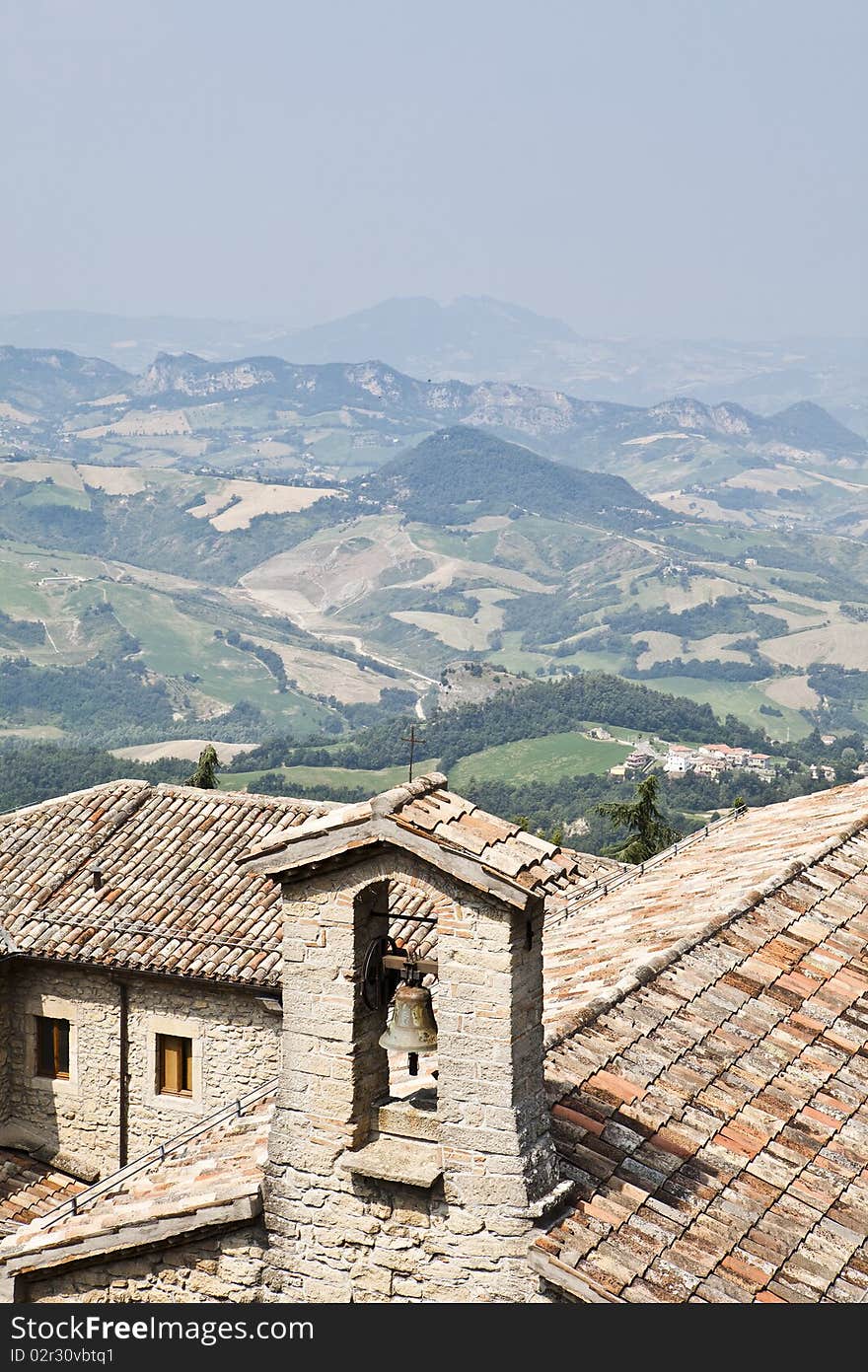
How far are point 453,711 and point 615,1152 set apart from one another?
574 ft

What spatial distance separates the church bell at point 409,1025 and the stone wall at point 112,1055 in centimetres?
1272

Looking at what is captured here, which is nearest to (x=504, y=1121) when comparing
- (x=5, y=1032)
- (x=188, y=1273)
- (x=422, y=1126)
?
(x=422, y=1126)

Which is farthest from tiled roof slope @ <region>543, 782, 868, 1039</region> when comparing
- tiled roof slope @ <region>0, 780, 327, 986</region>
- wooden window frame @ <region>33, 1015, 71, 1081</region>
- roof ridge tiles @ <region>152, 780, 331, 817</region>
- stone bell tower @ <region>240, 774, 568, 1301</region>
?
wooden window frame @ <region>33, 1015, 71, 1081</region>

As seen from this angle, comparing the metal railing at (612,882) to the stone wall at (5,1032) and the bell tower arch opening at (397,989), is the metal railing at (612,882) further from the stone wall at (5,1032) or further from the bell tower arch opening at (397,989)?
the bell tower arch opening at (397,989)

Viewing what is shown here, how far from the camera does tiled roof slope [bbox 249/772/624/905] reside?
32.1 feet

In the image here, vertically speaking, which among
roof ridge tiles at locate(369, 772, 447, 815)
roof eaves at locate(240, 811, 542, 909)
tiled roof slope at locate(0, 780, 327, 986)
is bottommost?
tiled roof slope at locate(0, 780, 327, 986)

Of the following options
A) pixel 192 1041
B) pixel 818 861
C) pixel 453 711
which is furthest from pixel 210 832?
pixel 453 711

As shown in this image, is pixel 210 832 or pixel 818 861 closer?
pixel 818 861

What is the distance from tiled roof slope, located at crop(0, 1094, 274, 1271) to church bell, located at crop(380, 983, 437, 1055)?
1.18 metres

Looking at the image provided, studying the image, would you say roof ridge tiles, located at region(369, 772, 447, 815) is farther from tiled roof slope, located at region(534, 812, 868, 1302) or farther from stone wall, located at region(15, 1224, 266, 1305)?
stone wall, located at region(15, 1224, 266, 1305)

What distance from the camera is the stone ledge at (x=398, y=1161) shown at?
9906 mm

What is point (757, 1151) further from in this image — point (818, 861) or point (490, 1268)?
point (818, 861)

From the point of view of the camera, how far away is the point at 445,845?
9.80 metres

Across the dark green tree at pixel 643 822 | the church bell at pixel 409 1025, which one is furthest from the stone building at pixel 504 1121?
the dark green tree at pixel 643 822
